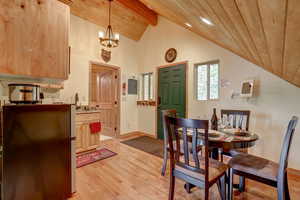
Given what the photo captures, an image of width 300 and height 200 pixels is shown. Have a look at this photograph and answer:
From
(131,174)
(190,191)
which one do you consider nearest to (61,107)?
(131,174)

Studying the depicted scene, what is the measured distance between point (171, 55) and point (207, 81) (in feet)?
4.16

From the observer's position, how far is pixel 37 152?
1.46 metres

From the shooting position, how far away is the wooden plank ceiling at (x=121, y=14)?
11.0 ft

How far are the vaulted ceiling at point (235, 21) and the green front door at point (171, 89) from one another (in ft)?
3.68

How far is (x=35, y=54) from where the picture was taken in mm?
1434

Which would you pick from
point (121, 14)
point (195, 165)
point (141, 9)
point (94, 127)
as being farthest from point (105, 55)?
point (195, 165)

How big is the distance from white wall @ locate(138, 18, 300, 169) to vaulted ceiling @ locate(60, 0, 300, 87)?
32cm

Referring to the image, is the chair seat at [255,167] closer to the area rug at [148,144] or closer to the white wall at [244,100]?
the white wall at [244,100]

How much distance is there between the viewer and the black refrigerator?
1310mm

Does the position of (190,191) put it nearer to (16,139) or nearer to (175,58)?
(16,139)

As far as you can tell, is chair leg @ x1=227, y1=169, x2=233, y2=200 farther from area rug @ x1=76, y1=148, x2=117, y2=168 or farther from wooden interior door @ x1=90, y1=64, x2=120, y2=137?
wooden interior door @ x1=90, y1=64, x2=120, y2=137

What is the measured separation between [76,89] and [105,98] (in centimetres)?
128

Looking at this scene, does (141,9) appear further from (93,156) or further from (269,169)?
(269,169)

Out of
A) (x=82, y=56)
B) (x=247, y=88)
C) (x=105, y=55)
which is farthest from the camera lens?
(x=105, y=55)
